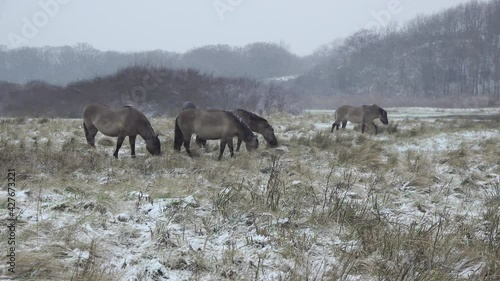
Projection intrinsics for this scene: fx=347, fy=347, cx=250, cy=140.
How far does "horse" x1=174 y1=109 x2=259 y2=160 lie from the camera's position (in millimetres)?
8984

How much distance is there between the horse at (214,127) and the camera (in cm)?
898

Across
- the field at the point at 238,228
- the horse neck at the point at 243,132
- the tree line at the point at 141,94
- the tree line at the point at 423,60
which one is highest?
the tree line at the point at 423,60

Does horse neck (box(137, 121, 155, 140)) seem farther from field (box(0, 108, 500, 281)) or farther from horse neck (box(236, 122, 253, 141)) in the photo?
field (box(0, 108, 500, 281))

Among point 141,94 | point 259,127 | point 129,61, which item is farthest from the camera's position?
point 129,61

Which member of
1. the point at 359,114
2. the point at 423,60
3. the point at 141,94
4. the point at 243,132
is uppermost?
the point at 423,60

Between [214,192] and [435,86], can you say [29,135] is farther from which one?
[435,86]

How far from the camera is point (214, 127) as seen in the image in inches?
353

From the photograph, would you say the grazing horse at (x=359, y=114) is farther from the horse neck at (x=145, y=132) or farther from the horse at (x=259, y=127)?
the horse neck at (x=145, y=132)

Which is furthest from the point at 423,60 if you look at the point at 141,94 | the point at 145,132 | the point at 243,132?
the point at 145,132

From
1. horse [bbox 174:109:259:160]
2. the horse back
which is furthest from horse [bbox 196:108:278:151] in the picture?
the horse back

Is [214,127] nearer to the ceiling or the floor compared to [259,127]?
nearer to the ceiling

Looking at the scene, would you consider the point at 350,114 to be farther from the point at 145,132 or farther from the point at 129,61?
the point at 129,61

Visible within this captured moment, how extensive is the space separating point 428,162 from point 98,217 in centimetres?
704

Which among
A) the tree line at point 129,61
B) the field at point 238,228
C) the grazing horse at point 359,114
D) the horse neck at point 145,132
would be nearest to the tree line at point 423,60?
the tree line at point 129,61
